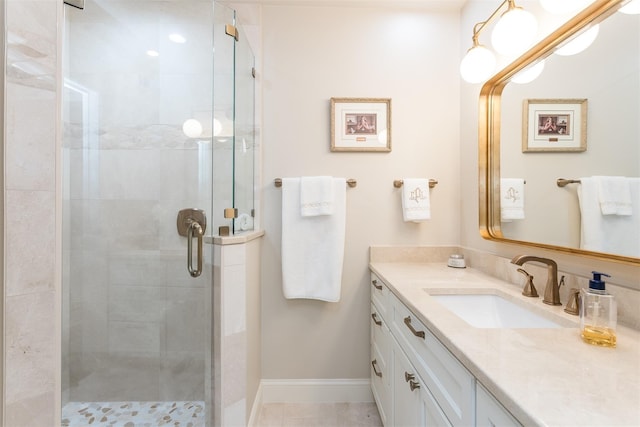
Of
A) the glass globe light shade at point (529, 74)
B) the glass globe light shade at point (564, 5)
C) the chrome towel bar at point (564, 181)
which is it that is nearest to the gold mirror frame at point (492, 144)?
the glass globe light shade at point (529, 74)

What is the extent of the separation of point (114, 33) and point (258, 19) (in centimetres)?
80

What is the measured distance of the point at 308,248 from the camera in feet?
5.66

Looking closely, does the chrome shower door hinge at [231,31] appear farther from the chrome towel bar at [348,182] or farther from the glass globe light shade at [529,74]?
the glass globe light shade at [529,74]

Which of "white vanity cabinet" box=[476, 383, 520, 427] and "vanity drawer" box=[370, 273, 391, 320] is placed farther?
"vanity drawer" box=[370, 273, 391, 320]

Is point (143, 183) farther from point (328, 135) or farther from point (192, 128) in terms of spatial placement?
point (328, 135)

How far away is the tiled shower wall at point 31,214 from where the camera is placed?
0.75 m

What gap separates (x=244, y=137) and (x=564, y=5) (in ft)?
4.76

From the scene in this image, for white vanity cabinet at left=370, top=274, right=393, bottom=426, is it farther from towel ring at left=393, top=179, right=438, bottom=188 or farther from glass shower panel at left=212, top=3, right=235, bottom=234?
glass shower panel at left=212, top=3, right=235, bottom=234

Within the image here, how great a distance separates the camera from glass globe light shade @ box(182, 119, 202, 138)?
1506 mm

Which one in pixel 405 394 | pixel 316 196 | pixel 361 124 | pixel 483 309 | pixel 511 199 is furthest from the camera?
pixel 361 124

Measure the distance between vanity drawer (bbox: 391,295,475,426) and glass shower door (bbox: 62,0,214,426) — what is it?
106cm

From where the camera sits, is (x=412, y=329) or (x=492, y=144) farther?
(x=492, y=144)

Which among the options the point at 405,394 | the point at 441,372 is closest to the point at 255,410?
the point at 405,394

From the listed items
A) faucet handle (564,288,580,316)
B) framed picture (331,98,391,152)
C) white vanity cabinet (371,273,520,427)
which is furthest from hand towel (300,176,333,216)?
faucet handle (564,288,580,316)
